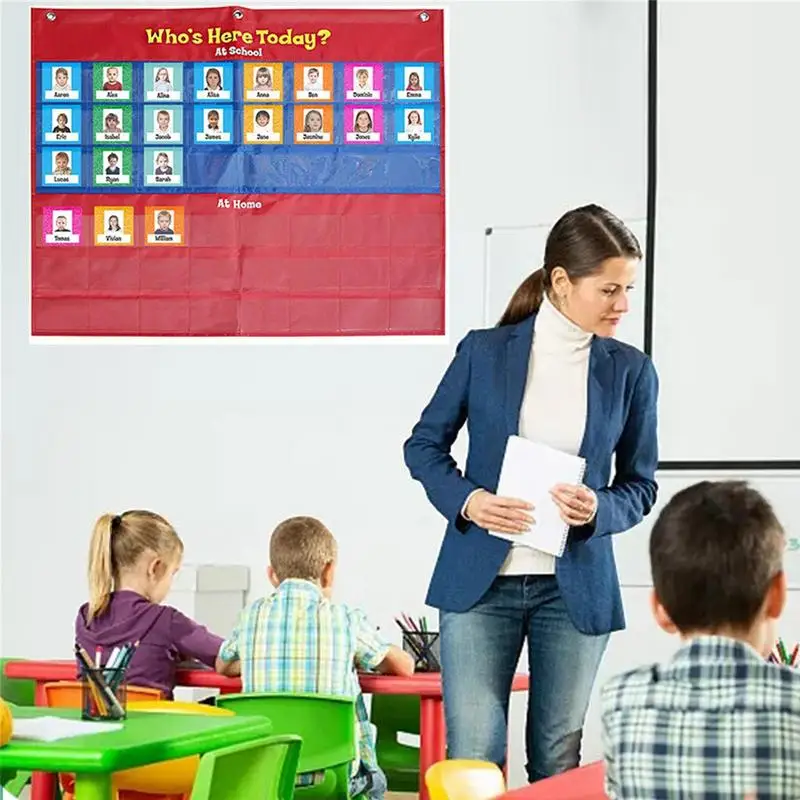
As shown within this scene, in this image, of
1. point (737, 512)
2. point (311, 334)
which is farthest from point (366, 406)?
point (737, 512)

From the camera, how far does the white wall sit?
5504 mm

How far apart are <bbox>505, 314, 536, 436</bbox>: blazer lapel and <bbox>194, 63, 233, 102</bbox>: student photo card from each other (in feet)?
9.53

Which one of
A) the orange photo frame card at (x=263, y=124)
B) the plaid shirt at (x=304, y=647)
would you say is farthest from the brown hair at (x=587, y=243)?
the orange photo frame card at (x=263, y=124)

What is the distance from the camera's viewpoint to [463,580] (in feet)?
9.57

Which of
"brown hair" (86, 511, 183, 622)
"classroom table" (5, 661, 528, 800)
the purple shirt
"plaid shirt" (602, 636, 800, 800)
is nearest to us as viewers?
"plaid shirt" (602, 636, 800, 800)

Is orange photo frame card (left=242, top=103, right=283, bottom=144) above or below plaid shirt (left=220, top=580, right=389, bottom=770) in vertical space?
above

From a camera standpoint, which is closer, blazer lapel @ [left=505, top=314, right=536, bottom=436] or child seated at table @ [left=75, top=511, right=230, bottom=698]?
blazer lapel @ [left=505, top=314, right=536, bottom=436]

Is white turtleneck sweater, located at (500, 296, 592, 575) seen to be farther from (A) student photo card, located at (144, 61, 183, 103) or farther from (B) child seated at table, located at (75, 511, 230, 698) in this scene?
(A) student photo card, located at (144, 61, 183, 103)

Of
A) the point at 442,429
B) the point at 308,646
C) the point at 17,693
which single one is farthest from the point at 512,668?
the point at 17,693

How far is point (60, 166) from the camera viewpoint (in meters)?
5.72

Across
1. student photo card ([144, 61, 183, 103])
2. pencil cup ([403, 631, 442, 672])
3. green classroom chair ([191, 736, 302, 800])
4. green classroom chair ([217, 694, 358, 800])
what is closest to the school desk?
green classroom chair ([191, 736, 302, 800])

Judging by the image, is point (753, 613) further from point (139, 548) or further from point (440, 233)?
point (440, 233)

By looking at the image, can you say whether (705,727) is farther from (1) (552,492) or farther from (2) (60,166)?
(2) (60,166)

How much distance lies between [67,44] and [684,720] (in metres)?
4.60
